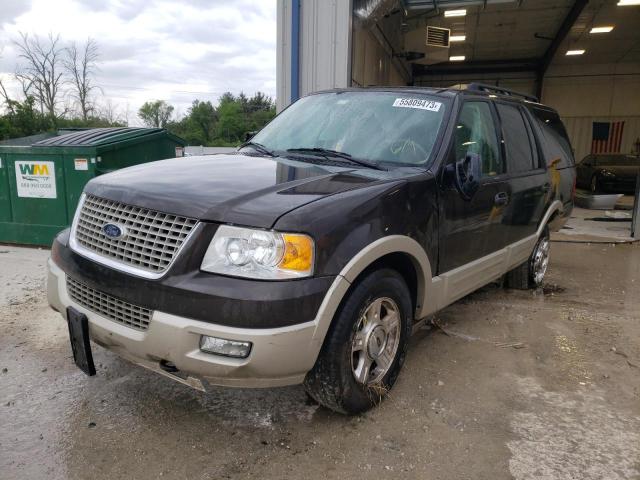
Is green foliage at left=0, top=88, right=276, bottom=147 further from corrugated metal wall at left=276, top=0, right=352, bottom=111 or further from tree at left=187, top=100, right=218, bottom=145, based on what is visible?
corrugated metal wall at left=276, top=0, right=352, bottom=111

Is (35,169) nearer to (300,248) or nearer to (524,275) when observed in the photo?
(300,248)

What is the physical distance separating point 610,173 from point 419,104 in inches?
599

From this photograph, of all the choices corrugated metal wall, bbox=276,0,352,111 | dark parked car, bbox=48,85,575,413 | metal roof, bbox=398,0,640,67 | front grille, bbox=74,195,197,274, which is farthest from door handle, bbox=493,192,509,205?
metal roof, bbox=398,0,640,67

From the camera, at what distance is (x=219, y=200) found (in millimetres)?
2373

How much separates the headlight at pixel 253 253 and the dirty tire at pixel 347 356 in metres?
0.44

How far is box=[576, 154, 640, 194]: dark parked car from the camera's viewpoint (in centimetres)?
1600

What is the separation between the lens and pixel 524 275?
5328mm

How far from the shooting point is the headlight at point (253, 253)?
2.24 m

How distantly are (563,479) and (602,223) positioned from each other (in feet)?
30.7

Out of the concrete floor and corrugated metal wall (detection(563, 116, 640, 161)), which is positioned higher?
corrugated metal wall (detection(563, 116, 640, 161))

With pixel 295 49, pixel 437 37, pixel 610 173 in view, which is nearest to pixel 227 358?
pixel 295 49

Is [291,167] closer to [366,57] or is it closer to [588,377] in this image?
[588,377]

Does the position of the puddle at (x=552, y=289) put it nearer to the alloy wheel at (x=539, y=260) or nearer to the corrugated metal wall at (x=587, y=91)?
the alloy wheel at (x=539, y=260)

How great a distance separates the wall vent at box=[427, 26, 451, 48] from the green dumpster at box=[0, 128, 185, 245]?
29.3 feet
